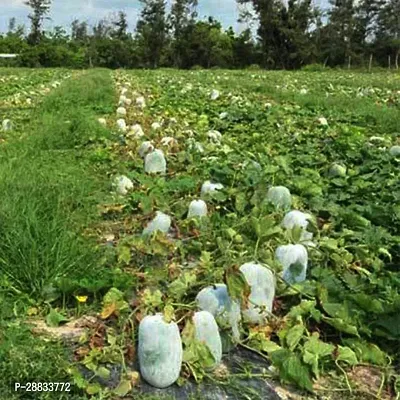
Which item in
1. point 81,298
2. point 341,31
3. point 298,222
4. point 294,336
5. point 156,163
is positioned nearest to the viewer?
point 294,336

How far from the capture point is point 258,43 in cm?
4656

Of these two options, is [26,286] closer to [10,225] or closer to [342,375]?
[10,225]

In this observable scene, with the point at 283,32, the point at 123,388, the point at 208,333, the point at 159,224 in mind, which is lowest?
the point at 123,388

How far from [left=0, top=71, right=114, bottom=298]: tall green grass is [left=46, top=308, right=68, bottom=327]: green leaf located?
0.17m

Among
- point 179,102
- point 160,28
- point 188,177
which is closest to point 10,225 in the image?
point 188,177

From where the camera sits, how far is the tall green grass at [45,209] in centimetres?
236

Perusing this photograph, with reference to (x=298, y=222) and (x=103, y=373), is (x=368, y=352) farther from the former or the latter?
(x=103, y=373)

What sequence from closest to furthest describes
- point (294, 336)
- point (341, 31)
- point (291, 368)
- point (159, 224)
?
1. point (291, 368)
2. point (294, 336)
3. point (159, 224)
4. point (341, 31)

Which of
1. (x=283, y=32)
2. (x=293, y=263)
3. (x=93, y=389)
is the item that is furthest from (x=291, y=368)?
(x=283, y=32)

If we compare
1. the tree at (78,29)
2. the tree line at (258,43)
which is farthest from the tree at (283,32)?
the tree at (78,29)

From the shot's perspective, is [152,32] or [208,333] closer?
[208,333]

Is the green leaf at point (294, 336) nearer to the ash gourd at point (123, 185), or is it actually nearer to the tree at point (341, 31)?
the ash gourd at point (123, 185)

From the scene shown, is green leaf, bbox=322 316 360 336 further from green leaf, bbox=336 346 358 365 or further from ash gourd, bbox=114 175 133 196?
ash gourd, bbox=114 175 133 196

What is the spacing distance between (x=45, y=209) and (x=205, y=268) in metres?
1.03
